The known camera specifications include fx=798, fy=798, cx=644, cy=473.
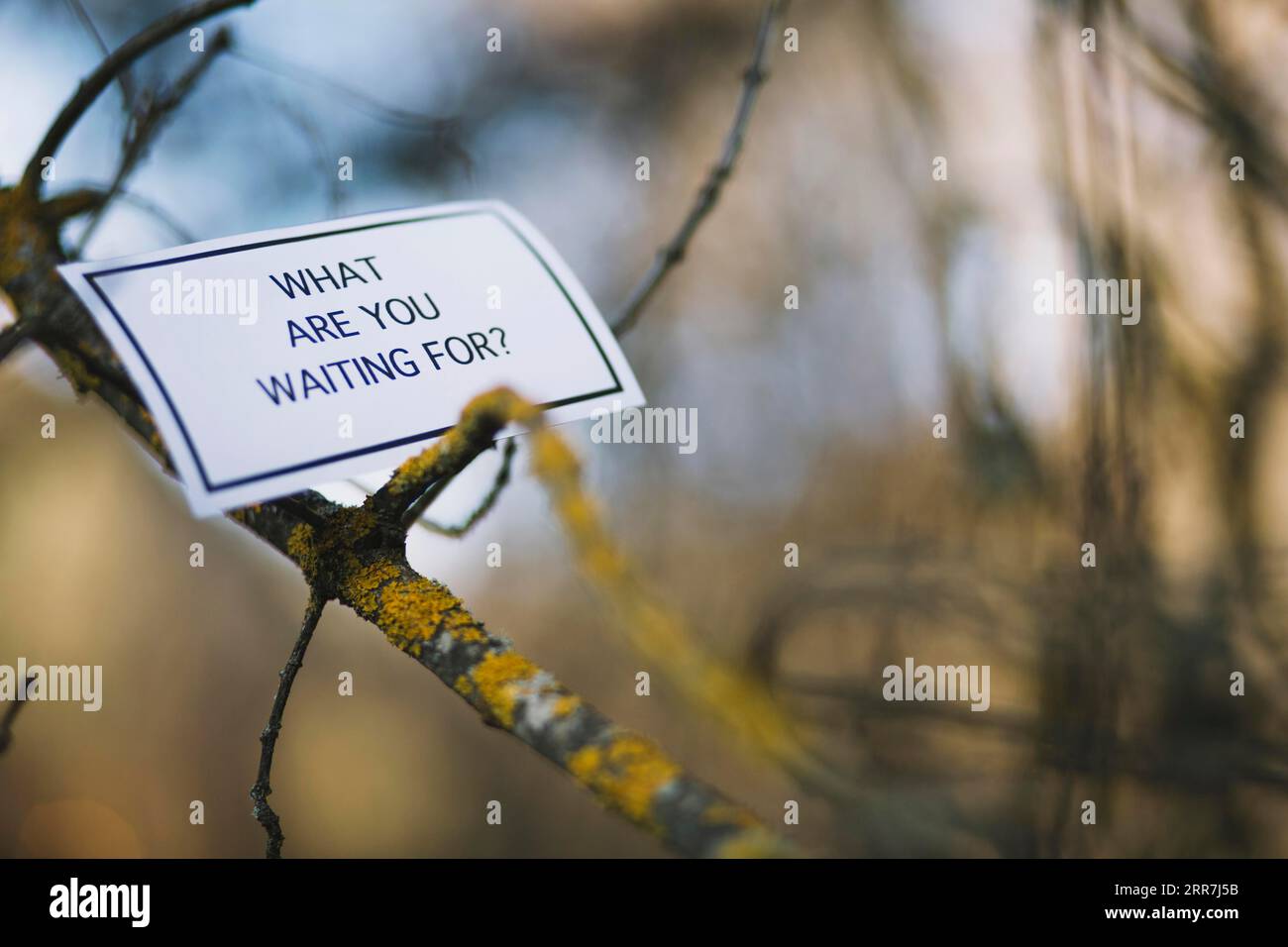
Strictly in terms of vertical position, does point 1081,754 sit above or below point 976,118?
below

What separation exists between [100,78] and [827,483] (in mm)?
1172

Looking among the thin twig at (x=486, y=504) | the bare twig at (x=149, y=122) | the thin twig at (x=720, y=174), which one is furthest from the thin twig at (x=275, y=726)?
the bare twig at (x=149, y=122)

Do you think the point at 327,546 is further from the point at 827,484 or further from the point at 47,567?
the point at 47,567

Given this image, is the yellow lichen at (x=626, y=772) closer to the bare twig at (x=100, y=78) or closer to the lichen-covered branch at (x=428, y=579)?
the lichen-covered branch at (x=428, y=579)

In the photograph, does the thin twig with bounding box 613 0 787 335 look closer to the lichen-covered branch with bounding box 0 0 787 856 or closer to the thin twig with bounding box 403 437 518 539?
the thin twig with bounding box 403 437 518 539

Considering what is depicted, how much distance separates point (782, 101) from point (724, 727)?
58.3 inches

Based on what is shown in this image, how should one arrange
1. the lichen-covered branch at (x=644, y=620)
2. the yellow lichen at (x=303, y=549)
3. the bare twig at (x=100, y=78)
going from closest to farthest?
the lichen-covered branch at (x=644, y=620)
the yellow lichen at (x=303, y=549)
the bare twig at (x=100, y=78)

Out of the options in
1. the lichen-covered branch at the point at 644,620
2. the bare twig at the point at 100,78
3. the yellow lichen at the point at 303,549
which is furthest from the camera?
the bare twig at the point at 100,78

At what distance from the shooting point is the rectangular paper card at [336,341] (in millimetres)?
263

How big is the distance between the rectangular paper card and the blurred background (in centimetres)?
14

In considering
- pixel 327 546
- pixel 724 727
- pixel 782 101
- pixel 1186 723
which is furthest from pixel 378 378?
pixel 782 101

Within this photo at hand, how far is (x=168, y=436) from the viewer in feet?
0.83

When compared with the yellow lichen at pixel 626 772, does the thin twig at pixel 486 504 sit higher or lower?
higher

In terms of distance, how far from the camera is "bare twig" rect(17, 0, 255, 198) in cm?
38
